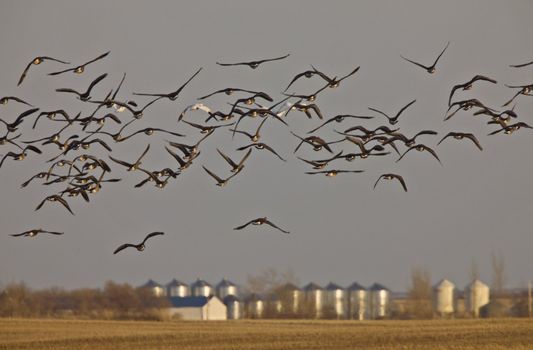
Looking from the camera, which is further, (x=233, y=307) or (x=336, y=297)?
(x=336, y=297)

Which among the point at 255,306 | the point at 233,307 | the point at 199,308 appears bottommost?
the point at 199,308

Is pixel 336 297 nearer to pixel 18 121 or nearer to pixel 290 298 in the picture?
pixel 290 298

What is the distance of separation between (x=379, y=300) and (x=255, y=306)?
23.0 metres

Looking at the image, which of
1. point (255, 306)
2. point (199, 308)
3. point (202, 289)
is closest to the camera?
point (199, 308)

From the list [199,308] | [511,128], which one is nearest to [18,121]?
[511,128]

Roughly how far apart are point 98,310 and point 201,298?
55.9 feet

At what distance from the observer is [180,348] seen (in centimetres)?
5578

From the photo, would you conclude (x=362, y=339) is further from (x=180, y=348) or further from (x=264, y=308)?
(x=264, y=308)

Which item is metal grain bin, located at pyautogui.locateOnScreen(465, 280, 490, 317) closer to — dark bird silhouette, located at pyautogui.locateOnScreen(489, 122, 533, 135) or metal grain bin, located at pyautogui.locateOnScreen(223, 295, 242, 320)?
metal grain bin, located at pyautogui.locateOnScreen(223, 295, 242, 320)

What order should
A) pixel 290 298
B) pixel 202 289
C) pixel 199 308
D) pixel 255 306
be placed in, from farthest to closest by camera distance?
1. pixel 202 289
2. pixel 255 306
3. pixel 290 298
4. pixel 199 308

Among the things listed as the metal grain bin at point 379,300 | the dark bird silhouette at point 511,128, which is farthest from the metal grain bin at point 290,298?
the dark bird silhouette at point 511,128

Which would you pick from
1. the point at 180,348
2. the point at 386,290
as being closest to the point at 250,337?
the point at 180,348

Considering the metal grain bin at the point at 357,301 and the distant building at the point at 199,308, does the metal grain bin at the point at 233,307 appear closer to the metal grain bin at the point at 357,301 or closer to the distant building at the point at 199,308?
Result: the distant building at the point at 199,308

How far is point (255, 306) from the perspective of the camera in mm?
165625
